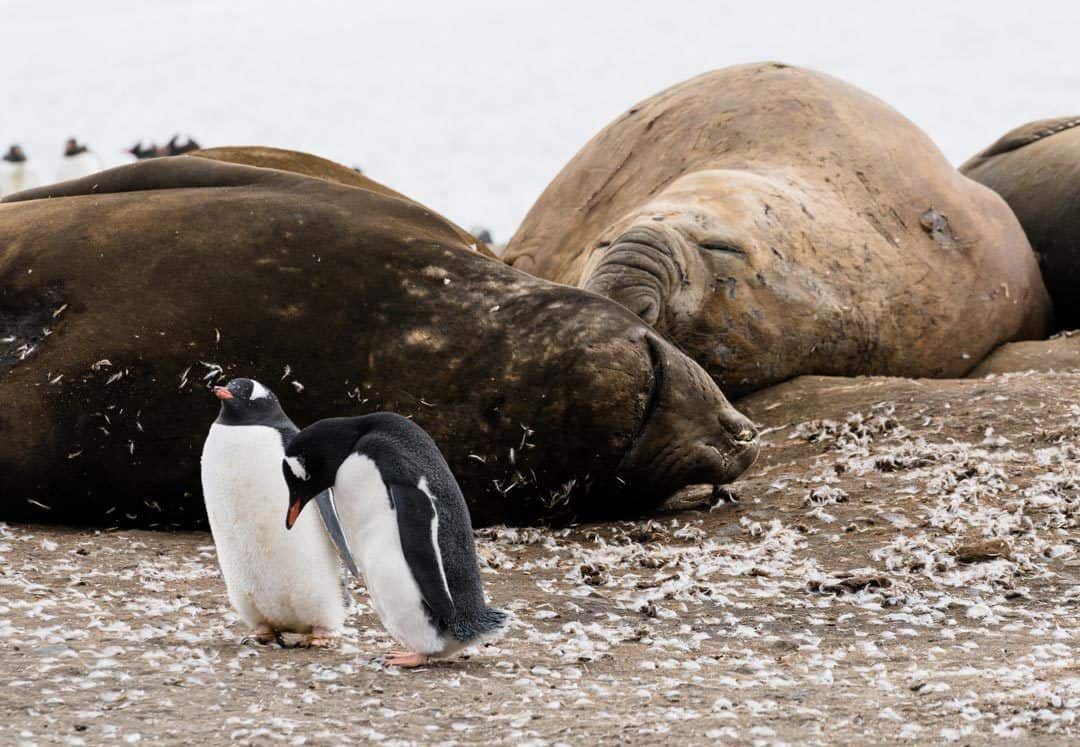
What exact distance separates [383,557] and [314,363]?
4.30ft

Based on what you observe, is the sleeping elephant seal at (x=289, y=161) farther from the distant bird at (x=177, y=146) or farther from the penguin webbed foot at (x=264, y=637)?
the distant bird at (x=177, y=146)

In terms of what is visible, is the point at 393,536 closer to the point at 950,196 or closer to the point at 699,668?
the point at 699,668

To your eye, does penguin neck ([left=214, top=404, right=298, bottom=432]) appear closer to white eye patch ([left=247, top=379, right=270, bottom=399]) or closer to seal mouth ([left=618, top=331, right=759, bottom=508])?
white eye patch ([left=247, top=379, right=270, bottom=399])

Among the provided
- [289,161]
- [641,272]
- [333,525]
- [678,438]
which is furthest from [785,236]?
[333,525]

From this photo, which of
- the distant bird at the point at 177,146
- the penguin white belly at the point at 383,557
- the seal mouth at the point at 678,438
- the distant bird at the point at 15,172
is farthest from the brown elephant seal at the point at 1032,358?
the distant bird at the point at 15,172

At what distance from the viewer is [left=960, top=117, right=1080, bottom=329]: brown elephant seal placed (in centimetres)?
689

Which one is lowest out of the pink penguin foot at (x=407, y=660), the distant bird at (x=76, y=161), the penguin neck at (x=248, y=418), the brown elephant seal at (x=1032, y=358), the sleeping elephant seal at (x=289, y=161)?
the brown elephant seal at (x=1032, y=358)

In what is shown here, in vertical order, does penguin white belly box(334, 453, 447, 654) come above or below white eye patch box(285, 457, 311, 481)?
below

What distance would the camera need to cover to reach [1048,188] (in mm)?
7219

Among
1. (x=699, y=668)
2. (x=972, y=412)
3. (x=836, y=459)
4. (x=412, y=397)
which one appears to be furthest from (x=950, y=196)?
(x=699, y=668)

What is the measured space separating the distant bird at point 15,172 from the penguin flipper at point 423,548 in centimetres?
1009

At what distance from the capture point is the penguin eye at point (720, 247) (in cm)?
514

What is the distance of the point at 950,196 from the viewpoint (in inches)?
243

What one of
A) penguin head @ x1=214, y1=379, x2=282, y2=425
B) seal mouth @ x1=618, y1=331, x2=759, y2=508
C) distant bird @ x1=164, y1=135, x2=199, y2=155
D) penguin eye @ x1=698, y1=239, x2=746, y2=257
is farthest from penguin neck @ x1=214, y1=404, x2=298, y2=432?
distant bird @ x1=164, y1=135, x2=199, y2=155
